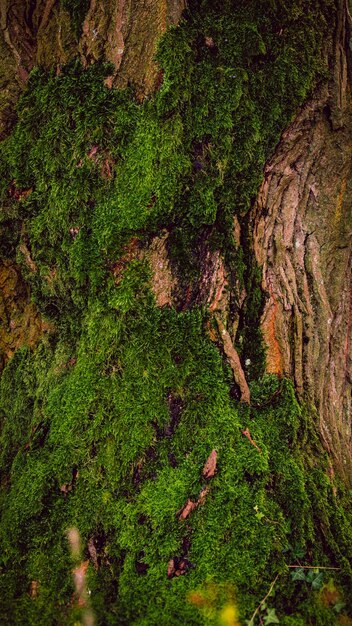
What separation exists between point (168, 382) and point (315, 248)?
1.18 m

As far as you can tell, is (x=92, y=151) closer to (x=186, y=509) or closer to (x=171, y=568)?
(x=186, y=509)

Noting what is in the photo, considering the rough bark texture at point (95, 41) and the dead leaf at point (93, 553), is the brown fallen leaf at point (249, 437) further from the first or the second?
the rough bark texture at point (95, 41)

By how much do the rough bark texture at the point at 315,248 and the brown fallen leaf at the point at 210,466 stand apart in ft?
1.85

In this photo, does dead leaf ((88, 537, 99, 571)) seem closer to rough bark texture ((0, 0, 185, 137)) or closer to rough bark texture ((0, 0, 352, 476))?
rough bark texture ((0, 0, 352, 476))

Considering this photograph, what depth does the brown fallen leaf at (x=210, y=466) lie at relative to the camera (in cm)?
231

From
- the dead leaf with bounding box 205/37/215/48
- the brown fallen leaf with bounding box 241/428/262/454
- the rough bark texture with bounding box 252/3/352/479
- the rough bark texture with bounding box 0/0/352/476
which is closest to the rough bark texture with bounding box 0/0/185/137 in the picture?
the rough bark texture with bounding box 0/0/352/476

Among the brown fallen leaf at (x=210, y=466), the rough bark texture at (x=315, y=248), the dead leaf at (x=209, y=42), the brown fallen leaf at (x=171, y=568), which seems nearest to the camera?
the brown fallen leaf at (x=171, y=568)

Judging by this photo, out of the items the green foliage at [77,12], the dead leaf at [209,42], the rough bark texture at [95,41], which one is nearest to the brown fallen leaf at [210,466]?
the rough bark texture at [95,41]

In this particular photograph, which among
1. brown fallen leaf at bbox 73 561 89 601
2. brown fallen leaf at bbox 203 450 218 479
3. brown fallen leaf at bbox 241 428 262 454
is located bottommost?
brown fallen leaf at bbox 73 561 89 601

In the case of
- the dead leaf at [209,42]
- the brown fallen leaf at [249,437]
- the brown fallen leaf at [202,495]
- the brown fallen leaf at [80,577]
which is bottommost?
the brown fallen leaf at [80,577]

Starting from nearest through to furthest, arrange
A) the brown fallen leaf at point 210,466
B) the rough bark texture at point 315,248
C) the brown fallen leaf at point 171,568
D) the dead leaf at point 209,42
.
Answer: the brown fallen leaf at point 171,568
the brown fallen leaf at point 210,466
the dead leaf at point 209,42
the rough bark texture at point 315,248

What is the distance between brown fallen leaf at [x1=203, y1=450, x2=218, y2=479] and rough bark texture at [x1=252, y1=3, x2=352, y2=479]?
1.85 feet

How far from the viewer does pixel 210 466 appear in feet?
7.61

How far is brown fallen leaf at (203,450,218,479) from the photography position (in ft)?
7.59
